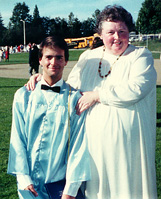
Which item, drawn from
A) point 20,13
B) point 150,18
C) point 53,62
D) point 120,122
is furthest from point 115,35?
point 20,13

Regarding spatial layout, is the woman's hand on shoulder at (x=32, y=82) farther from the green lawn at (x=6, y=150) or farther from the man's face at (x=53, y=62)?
the green lawn at (x=6, y=150)

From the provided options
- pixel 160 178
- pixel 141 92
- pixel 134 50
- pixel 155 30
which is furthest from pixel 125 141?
pixel 155 30

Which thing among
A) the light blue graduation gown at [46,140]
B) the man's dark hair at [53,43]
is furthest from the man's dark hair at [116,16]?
the light blue graduation gown at [46,140]

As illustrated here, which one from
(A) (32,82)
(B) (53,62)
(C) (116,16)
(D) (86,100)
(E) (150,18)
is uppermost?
(E) (150,18)

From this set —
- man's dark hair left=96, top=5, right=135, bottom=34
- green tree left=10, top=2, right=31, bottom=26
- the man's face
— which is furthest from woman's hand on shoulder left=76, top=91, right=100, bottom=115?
green tree left=10, top=2, right=31, bottom=26

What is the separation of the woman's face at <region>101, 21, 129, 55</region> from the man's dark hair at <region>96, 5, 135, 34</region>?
0.03 m

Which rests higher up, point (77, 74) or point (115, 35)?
point (115, 35)

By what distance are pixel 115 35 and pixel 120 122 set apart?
26.8 inches

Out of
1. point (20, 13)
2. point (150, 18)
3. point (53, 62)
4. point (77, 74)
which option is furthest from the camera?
point (20, 13)

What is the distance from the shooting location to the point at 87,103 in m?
2.41

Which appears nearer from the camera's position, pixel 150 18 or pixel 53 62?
pixel 53 62

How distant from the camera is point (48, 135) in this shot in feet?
7.70

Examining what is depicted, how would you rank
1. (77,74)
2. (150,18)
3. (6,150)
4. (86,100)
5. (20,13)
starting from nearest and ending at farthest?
(86,100)
(77,74)
(6,150)
(150,18)
(20,13)

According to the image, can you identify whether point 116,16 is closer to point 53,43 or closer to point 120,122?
point 53,43
